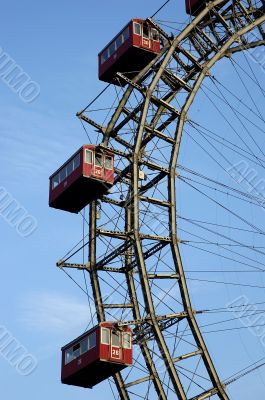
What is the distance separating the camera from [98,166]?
57125mm

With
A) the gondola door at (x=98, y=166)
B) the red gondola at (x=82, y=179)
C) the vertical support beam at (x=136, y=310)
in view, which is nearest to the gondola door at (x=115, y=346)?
the vertical support beam at (x=136, y=310)

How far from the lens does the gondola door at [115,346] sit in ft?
171

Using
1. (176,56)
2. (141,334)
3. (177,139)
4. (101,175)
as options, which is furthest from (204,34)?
(141,334)

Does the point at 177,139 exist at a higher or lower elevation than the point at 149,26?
lower

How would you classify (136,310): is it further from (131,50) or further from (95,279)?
(131,50)

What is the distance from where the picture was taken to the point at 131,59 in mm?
60906

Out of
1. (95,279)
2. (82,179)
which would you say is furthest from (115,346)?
(82,179)

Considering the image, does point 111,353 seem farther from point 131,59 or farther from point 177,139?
point 131,59

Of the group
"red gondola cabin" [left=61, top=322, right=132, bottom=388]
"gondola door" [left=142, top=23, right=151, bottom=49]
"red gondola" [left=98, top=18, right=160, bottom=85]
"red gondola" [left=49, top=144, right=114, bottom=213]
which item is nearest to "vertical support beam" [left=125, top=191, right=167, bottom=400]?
"red gondola cabin" [left=61, top=322, right=132, bottom=388]

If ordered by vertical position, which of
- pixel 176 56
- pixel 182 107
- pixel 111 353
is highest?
pixel 176 56

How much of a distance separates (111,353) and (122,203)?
10513 millimetres

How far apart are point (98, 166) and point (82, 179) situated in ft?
4.34

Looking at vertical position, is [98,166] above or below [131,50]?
below

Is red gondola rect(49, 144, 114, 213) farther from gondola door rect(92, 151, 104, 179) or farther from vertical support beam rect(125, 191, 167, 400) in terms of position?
vertical support beam rect(125, 191, 167, 400)
